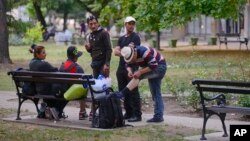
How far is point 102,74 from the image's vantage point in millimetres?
13055

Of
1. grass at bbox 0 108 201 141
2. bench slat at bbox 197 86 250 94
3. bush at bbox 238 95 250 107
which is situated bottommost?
grass at bbox 0 108 201 141

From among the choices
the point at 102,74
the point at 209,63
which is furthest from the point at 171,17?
the point at 102,74

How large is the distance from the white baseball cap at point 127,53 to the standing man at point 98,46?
1.14 m

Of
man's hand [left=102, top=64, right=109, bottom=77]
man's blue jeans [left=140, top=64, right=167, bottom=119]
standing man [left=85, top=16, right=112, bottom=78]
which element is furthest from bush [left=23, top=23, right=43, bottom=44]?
man's blue jeans [left=140, top=64, right=167, bottom=119]

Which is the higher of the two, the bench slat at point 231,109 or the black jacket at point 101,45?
the black jacket at point 101,45

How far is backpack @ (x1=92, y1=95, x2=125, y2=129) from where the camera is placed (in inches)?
469

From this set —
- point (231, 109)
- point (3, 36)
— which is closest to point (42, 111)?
point (231, 109)

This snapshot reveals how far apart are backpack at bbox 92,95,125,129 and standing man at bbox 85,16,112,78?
4.15 ft

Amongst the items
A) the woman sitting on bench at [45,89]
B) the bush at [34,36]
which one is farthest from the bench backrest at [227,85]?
the bush at [34,36]

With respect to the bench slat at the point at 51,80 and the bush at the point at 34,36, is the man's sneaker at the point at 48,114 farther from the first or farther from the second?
the bush at the point at 34,36

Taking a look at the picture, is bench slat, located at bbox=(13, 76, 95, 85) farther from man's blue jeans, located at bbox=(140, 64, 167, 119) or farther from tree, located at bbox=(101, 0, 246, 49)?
tree, located at bbox=(101, 0, 246, 49)

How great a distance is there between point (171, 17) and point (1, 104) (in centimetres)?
1574

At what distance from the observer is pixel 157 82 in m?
12.5

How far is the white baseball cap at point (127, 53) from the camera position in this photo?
11938 millimetres
